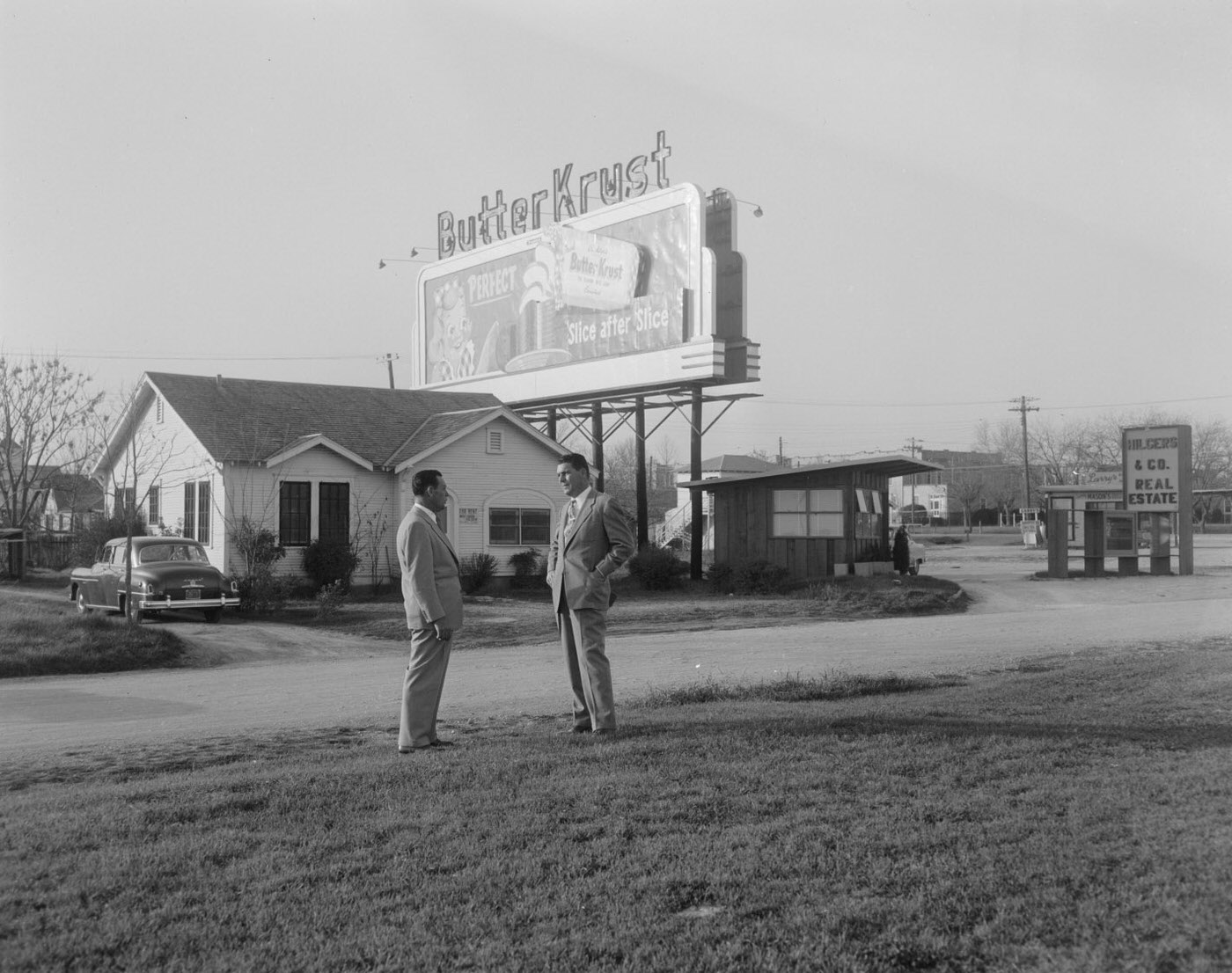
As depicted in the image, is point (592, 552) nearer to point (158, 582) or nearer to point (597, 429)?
point (158, 582)

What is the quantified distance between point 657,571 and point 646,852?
2609cm

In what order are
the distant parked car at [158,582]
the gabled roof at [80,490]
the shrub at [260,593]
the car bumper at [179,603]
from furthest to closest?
1. the gabled roof at [80,490]
2. the shrub at [260,593]
3. the distant parked car at [158,582]
4. the car bumper at [179,603]

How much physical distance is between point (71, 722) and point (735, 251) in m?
26.1

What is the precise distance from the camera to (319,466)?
29516 mm

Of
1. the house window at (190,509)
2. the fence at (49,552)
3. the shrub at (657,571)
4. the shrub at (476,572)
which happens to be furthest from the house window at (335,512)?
the fence at (49,552)

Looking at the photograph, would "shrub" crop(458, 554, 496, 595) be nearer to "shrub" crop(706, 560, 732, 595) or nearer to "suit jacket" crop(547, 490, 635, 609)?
"shrub" crop(706, 560, 732, 595)

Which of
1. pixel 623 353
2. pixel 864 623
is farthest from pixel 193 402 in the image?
pixel 864 623

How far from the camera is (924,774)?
7.03 metres

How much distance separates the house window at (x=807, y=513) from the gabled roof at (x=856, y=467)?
0.65 m

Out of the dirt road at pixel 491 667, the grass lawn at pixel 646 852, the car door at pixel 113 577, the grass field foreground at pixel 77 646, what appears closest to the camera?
the grass lawn at pixel 646 852

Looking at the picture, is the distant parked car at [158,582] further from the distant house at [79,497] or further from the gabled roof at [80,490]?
the gabled roof at [80,490]

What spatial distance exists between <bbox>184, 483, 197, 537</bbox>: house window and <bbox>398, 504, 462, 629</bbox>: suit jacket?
74.5ft

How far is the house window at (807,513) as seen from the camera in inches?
1187

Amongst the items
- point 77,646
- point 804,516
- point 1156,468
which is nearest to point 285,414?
point 804,516
